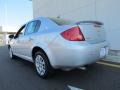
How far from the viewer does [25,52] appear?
6.24 meters

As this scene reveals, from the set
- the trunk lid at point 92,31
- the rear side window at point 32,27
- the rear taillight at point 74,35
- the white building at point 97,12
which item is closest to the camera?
the rear taillight at point 74,35

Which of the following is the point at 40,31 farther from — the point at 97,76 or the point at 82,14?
the point at 82,14

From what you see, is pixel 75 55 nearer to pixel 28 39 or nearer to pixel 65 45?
pixel 65 45

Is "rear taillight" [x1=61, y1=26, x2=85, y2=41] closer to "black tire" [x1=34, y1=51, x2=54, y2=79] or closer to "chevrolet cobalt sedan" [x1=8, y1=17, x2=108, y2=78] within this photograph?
"chevrolet cobalt sedan" [x1=8, y1=17, x2=108, y2=78]

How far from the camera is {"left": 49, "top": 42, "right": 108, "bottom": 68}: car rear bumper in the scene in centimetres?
427

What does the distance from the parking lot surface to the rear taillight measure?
3.50 feet

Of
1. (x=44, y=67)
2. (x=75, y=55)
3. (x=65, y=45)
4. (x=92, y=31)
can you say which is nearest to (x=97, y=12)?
(x=92, y=31)

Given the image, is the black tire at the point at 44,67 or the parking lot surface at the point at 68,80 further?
the black tire at the point at 44,67

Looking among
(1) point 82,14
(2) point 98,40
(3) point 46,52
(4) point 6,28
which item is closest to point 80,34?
(2) point 98,40

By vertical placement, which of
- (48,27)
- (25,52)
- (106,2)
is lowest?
(25,52)

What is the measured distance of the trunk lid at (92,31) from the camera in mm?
4520

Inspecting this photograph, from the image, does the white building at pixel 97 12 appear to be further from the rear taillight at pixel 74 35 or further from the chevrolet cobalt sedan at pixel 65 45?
the rear taillight at pixel 74 35

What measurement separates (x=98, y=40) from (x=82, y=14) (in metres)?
6.45

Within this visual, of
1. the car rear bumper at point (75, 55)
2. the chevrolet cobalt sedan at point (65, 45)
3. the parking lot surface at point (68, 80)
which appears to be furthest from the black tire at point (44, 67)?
the car rear bumper at point (75, 55)
